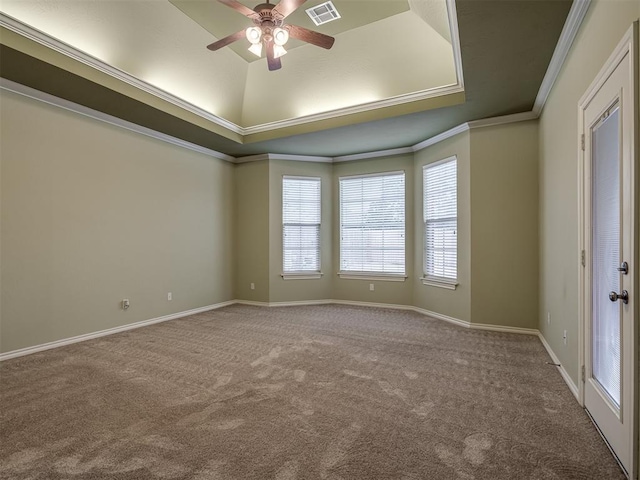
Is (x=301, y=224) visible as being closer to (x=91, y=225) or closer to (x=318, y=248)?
(x=318, y=248)

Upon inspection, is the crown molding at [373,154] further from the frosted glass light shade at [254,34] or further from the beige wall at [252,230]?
the frosted glass light shade at [254,34]

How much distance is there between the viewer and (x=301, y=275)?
654cm

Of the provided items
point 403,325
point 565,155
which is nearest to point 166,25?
point 565,155

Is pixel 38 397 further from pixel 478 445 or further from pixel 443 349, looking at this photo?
pixel 443 349

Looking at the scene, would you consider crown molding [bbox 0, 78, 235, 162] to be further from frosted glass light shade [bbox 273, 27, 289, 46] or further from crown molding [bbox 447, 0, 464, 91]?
crown molding [bbox 447, 0, 464, 91]

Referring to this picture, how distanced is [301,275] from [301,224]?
3.20 ft

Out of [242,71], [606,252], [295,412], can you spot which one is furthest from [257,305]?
[606,252]

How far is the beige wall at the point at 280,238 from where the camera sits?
639cm

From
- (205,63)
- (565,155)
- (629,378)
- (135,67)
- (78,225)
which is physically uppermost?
(205,63)

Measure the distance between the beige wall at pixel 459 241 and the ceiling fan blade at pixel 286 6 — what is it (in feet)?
9.91

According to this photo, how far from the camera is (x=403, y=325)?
4.92 meters

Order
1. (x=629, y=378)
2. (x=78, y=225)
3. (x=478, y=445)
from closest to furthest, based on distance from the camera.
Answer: (x=629, y=378), (x=478, y=445), (x=78, y=225)

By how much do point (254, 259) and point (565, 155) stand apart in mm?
5025

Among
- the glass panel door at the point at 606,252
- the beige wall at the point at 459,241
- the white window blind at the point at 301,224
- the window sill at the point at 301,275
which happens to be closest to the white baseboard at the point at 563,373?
the glass panel door at the point at 606,252
